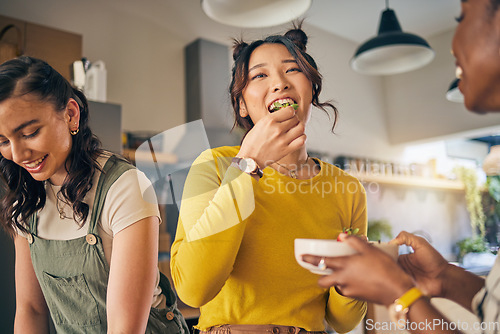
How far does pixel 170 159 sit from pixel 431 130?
3233mm

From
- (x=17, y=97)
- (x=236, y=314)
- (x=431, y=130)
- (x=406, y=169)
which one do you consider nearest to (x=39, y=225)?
(x=17, y=97)

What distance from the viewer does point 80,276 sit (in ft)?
2.22

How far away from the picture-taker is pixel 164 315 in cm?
74

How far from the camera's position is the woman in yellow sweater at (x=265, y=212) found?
55 centimetres

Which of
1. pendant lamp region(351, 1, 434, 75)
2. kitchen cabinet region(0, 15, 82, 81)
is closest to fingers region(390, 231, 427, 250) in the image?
kitchen cabinet region(0, 15, 82, 81)

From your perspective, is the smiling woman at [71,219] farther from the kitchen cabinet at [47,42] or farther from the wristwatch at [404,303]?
the kitchen cabinet at [47,42]

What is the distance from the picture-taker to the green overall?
0.67 m

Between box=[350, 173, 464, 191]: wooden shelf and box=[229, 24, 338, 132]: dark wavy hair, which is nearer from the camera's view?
Answer: box=[229, 24, 338, 132]: dark wavy hair

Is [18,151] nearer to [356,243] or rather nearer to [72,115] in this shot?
[72,115]

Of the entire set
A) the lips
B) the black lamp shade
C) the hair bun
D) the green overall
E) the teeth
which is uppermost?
the black lamp shade

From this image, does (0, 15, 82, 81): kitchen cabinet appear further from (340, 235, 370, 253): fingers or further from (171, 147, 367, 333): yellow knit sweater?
(340, 235, 370, 253): fingers

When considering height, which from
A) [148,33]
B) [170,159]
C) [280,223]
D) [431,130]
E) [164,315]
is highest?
[148,33]

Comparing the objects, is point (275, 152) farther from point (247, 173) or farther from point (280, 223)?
point (280, 223)

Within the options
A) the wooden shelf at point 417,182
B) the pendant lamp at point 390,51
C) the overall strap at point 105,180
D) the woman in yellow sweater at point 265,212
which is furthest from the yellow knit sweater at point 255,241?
the wooden shelf at point 417,182
